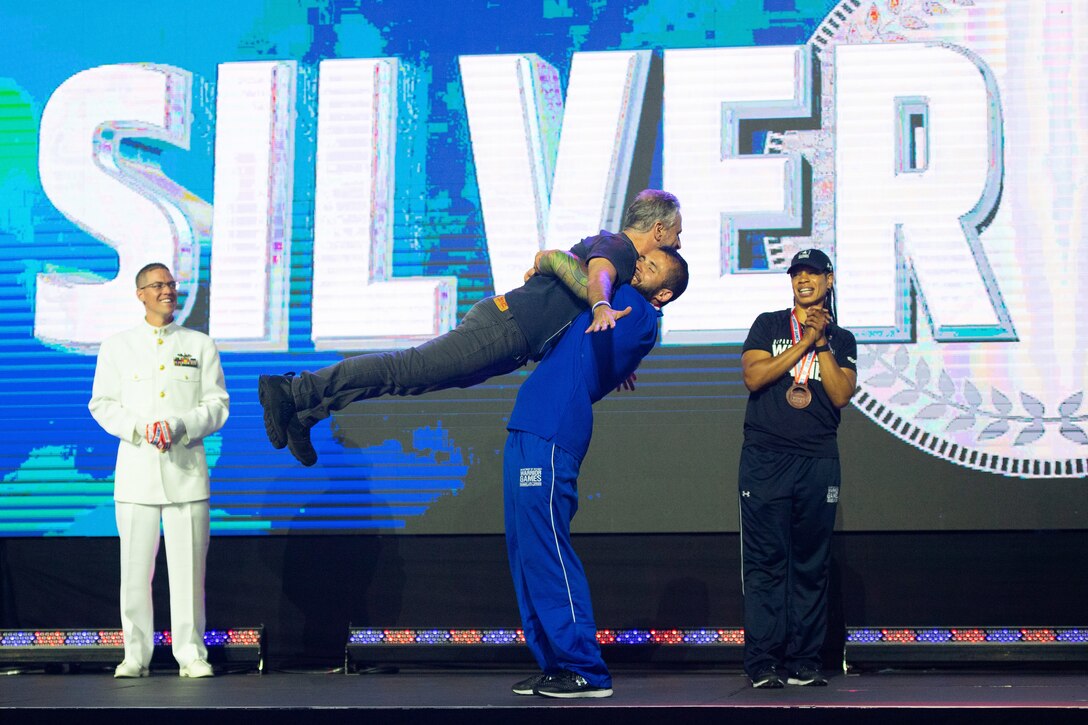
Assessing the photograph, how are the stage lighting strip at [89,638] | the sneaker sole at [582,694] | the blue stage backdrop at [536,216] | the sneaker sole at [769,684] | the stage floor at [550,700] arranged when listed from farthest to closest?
the stage lighting strip at [89,638] → the blue stage backdrop at [536,216] → the sneaker sole at [769,684] → the sneaker sole at [582,694] → the stage floor at [550,700]

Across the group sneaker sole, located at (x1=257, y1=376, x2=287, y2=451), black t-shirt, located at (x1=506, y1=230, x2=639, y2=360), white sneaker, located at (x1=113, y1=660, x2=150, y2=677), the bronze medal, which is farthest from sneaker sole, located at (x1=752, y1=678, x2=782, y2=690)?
white sneaker, located at (x1=113, y1=660, x2=150, y2=677)

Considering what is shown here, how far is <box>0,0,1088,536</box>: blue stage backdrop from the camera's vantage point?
17.0 feet

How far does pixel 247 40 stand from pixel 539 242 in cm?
162

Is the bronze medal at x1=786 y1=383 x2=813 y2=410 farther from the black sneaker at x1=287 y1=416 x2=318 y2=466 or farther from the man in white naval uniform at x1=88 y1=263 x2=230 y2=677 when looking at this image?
the man in white naval uniform at x1=88 y1=263 x2=230 y2=677

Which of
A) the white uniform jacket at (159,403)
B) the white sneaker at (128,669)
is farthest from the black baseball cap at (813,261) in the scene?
the white sneaker at (128,669)

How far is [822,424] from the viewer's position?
13.9 ft

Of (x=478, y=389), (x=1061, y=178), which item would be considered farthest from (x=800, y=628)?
(x=1061, y=178)

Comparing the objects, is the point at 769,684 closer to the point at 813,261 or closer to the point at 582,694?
the point at 582,694

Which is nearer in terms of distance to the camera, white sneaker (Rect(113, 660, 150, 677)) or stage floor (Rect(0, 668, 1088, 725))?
stage floor (Rect(0, 668, 1088, 725))

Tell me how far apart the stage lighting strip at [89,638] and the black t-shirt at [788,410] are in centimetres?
244

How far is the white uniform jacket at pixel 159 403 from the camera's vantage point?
487 centimetres

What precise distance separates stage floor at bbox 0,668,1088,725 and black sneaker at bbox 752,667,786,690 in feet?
0.18

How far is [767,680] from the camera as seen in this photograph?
401 centimetres

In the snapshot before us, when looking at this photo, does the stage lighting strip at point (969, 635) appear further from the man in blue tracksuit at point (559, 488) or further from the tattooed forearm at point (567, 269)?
the tattooed forearm at point (567, 269)
